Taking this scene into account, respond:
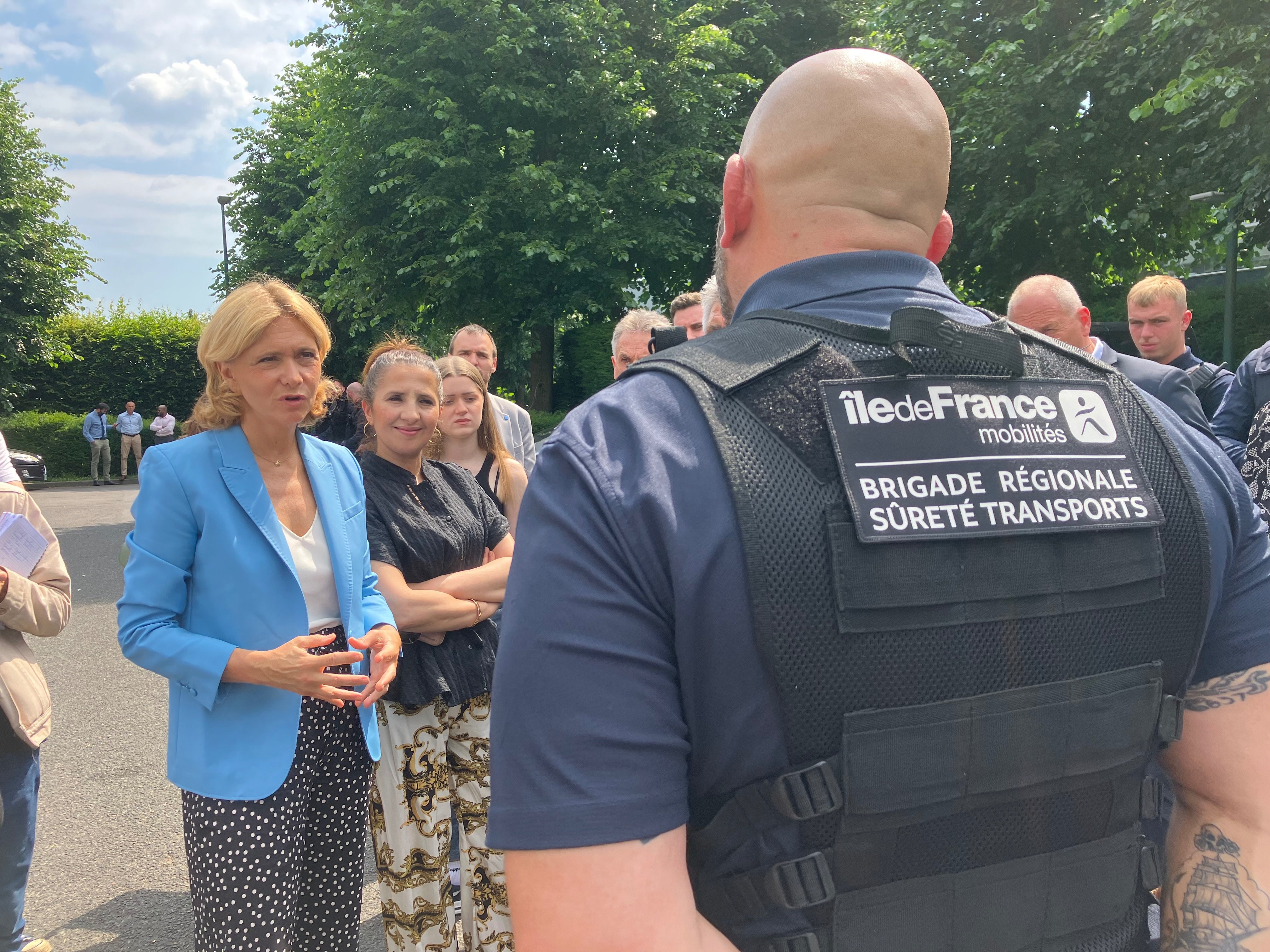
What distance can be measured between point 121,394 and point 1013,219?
25901mm

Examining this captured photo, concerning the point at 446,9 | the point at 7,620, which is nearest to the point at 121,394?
the point at 446,9

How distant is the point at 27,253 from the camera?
24859mm

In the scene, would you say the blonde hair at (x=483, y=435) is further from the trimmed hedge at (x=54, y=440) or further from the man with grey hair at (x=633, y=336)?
the trimmed hedge at (x=54, y=440)

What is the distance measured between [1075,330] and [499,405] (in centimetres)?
273

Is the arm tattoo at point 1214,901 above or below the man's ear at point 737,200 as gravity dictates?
below

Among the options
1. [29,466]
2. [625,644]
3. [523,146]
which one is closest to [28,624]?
[625,644]

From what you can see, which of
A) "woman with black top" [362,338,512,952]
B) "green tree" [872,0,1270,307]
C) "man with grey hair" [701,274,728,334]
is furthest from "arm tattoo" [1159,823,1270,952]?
"green tree" [872,0,1270,307]

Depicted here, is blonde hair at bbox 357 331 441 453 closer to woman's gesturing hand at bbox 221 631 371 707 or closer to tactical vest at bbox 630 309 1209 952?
woman's gesturing hand at bbox 221 631 371 707

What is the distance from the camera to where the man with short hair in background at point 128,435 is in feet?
81.0

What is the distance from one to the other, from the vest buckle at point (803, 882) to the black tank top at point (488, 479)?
2857mm

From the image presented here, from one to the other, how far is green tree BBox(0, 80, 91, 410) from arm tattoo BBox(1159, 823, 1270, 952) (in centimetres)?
2878

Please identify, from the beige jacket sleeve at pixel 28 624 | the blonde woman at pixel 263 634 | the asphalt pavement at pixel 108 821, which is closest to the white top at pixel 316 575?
the blonde woman at pixel 263 634

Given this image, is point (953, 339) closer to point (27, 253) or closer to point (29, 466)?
point (29, 466)

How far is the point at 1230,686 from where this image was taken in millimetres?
1270
